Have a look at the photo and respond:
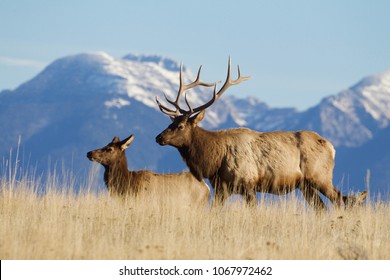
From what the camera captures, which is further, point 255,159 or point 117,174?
point 117,174

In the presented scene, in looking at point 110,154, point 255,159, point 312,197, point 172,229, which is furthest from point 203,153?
point 172,229

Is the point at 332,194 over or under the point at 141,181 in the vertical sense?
under

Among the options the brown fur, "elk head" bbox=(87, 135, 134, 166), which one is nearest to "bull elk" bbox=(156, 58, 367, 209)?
the brown fur

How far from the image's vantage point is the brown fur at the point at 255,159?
13.0 metres

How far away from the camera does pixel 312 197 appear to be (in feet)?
44.3

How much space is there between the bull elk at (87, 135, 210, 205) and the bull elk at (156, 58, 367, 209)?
23.1 inches

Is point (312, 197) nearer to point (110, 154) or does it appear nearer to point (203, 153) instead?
point (203, 153)

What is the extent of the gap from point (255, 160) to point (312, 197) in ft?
3.70

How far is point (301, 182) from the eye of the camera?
13.4 meters

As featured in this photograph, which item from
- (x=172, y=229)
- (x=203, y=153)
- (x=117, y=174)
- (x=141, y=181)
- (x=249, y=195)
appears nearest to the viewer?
(x=172, y=229)

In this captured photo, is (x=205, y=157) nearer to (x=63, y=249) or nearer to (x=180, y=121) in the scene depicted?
(x=180, y=121)

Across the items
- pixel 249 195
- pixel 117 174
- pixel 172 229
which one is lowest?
pixel 172 229

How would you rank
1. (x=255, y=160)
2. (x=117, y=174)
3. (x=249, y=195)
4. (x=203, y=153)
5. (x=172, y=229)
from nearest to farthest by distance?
(x=172, y=229)
(x=249, y=195)
(x=255, y=160)
(x=203, y=153)
(x=117, y=174)
